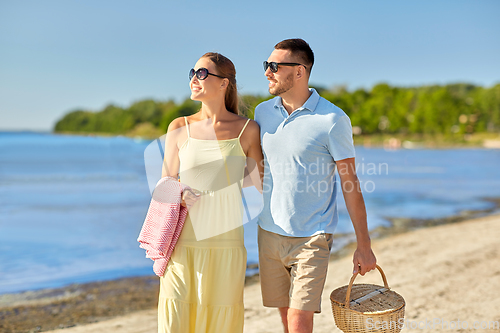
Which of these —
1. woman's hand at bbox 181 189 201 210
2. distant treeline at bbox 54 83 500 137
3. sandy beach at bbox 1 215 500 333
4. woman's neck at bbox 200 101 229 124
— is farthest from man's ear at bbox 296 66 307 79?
distant treeline at bbox 54 83 500 137

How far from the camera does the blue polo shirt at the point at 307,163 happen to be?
8.61 feet

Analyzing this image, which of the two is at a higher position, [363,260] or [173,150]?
[173,150]

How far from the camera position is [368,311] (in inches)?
98.7

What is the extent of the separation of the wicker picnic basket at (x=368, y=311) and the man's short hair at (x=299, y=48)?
1.33 meters

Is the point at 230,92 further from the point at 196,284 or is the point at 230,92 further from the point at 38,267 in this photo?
the point at 38,267

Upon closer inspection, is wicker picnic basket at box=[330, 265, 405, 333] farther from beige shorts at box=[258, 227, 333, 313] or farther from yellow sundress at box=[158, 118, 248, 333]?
yellow sundress at box=[158, 118, 248, 333]

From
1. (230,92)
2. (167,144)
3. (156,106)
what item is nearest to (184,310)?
(167,144)

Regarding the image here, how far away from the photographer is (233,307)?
2562 millimetres

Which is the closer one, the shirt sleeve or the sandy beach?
the shirt sleeve

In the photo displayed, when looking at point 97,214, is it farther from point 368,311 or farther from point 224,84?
point 368,311

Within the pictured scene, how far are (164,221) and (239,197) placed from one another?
0.46m

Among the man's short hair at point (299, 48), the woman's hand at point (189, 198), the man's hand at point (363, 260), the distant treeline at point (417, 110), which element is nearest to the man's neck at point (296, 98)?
the man's short hair at point (299, 48)

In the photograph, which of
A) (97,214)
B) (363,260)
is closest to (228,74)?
(363,260)

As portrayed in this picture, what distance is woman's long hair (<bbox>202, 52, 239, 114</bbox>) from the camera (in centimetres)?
270
